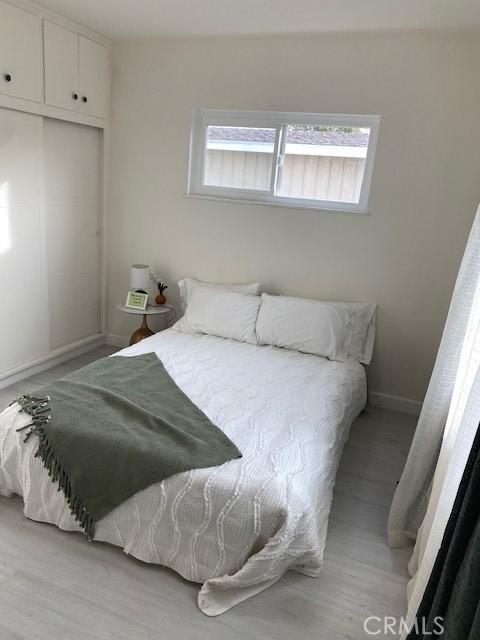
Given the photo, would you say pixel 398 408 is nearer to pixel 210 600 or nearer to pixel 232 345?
pixel 232 345

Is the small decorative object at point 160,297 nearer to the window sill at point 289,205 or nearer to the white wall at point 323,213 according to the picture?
the white wall at point 323,213

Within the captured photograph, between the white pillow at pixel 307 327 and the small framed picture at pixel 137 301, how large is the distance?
92cm

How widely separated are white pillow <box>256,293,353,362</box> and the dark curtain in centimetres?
191

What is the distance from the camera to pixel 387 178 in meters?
2.99

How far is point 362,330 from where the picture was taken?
310cm

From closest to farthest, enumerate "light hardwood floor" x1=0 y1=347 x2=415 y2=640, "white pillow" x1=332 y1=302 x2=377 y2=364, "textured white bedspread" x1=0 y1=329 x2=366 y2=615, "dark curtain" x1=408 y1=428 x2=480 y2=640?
"dark curtain" x1=408 y1=428 x2=480 y2=640 < "light hardwood floor" x1=0 y1=347 x2=415 y2=640 < "textured white bedspread" x1=0 y1=329 x2=366 y2=615 < "white pillow" x1=332 y1=302 x2=377 y2=364

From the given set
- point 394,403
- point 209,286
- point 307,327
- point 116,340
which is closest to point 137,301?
point 209,286

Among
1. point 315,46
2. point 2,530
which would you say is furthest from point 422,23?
point 2,530

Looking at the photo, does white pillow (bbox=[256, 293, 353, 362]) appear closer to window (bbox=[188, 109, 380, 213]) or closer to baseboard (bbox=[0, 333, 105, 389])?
window (bbox=[188, 109, 380, 213])

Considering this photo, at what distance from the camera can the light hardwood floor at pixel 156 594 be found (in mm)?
1553

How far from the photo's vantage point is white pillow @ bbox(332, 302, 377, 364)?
307 cm

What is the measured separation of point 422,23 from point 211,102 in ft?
4.66

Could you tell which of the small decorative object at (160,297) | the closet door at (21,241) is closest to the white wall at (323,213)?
the small decorative object at (160,297)

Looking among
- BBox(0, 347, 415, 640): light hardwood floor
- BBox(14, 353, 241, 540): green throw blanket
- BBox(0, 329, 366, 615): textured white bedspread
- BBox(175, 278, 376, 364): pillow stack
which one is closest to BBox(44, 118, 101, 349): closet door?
BBox(175, 278, 376, 364): pillow stack
